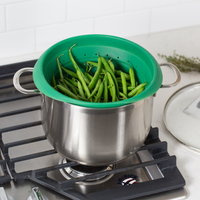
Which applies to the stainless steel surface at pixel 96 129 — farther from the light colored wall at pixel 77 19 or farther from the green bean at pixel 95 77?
the light colored wall at pixel 77 19

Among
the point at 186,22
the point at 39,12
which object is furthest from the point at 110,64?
the point at 186,22

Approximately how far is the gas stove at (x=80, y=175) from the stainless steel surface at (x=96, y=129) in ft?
0.22

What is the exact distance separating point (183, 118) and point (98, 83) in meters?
0.35

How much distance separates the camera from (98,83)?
85 cm

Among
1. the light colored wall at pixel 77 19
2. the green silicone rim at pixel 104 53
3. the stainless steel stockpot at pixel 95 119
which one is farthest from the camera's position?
the light colored wall at pixel 77 19

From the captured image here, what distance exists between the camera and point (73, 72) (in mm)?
896

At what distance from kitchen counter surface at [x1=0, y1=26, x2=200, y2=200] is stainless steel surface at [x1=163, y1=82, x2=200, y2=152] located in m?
0.02

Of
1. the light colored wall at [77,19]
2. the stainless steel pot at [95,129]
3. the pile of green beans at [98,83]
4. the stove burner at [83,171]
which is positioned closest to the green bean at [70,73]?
the pile of green beans at [98,83]

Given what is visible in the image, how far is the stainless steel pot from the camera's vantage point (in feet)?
2.27

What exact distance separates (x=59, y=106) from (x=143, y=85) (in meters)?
0.21

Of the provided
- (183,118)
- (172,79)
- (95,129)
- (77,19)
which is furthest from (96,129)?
(77,19)

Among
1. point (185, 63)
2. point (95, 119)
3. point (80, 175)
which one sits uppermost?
point (95, 119)

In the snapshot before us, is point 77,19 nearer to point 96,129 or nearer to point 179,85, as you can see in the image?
point 179,85

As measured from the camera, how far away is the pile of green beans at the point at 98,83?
2.70ft
